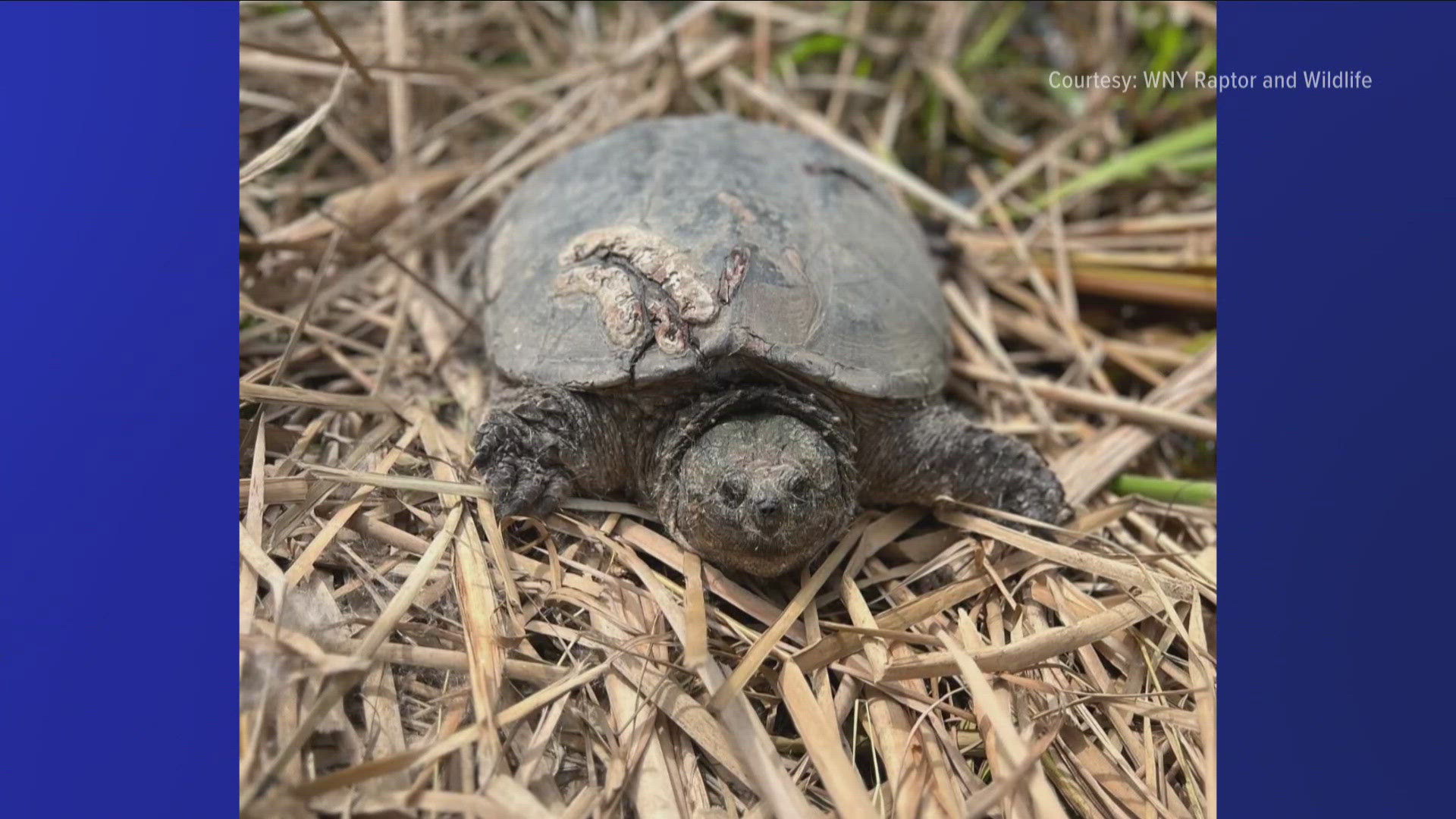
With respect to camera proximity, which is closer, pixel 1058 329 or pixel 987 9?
pixel 1058 329

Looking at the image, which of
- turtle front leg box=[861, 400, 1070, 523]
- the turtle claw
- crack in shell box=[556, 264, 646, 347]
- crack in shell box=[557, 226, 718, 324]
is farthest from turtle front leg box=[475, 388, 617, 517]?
turtle front leg box=[861, 400, 1070, 523]

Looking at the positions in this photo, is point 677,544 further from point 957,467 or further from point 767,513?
point 957,467

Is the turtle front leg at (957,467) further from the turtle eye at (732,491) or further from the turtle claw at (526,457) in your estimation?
the turtle claw at (526,457)

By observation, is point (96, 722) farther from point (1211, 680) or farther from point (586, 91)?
point (586, 91)

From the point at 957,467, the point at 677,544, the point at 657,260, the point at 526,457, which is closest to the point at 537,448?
the point at 526,457

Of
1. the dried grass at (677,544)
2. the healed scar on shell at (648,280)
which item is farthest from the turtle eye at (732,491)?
the healed scar on shell at (648,280)

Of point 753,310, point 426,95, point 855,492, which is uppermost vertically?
point 426,95

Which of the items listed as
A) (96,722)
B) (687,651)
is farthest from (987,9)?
(96,722)
